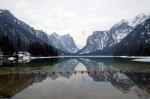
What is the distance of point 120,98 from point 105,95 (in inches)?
124

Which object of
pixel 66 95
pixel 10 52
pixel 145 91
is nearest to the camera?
pixel 66 95

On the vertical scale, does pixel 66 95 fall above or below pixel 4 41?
below

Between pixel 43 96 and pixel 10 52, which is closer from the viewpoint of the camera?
pixel 43 96

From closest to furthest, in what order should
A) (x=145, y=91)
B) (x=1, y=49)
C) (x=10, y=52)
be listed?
1. (x=145, y=91)
2. (x=1, y=49)
3. (x=10, y=52)

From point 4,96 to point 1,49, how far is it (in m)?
129

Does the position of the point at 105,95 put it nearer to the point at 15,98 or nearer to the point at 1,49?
the point at 15,98

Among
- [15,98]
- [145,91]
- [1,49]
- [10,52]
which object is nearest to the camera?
[15,98]

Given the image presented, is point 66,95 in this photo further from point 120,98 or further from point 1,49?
point 1,49

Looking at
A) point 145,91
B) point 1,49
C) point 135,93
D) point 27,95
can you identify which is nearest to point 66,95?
point 27,95

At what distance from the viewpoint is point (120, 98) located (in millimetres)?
33969

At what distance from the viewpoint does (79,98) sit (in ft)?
111

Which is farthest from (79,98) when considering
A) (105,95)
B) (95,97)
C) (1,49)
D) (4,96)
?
(1,49)

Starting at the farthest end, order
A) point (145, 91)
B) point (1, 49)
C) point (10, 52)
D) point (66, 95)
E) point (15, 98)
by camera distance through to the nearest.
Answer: point (10, 52), point (1, 49), point (145, 91), point (66, 95), point (15, 98)

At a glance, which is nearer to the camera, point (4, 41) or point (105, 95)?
point (105, 95)
